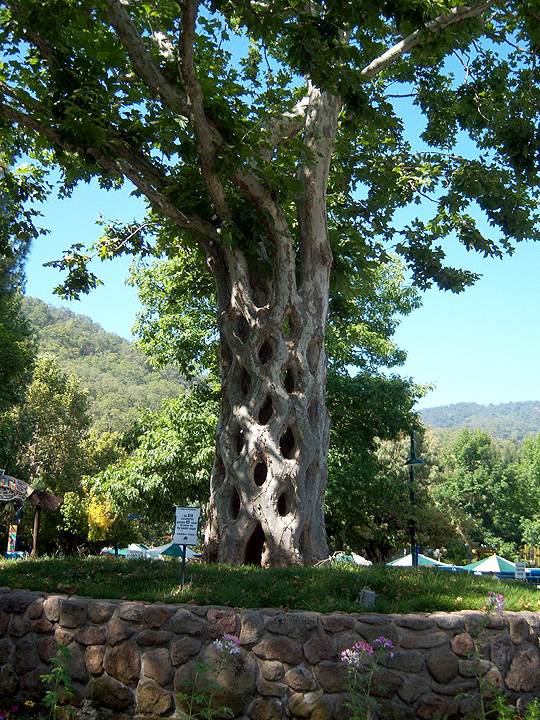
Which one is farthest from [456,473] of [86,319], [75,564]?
[86,319]

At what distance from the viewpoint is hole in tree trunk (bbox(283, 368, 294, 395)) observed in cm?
940

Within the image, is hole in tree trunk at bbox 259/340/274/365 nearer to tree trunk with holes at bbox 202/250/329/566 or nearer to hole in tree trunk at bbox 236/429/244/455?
tree trunk with holes at bbox 202/250/329/566

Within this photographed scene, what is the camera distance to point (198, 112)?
798 cm

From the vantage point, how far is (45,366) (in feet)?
122

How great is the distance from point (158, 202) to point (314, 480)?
446 centimetres

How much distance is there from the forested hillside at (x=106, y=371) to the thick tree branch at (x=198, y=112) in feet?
199

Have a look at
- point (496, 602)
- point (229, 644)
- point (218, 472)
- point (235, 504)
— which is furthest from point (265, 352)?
point (229, 644)

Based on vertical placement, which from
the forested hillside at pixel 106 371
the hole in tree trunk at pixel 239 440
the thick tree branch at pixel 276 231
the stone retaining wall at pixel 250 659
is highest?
the forested hillside at pixel 106 371

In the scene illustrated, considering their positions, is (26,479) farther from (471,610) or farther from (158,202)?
(471,610)

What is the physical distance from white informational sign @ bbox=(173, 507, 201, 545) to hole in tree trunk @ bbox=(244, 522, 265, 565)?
7.11ft

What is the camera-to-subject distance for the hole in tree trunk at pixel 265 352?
934cm

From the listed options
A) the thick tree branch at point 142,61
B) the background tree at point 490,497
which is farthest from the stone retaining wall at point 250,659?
the background tree at point 490,497

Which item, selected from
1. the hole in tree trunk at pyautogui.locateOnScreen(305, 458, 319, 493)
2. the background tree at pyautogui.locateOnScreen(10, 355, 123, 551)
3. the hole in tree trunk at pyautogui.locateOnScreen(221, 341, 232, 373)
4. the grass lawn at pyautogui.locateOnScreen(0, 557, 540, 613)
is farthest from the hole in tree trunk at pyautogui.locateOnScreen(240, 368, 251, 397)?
the background tree at pyautogui.locateOnScreen(10, 355, 123, 551)

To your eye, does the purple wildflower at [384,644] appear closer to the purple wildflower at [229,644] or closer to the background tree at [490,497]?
the purple wildflower at [229,644]
